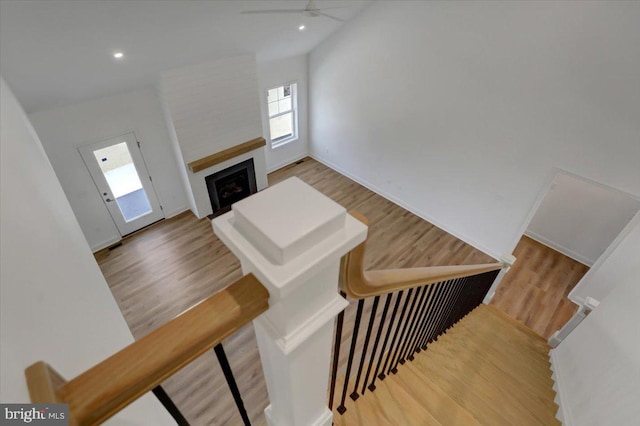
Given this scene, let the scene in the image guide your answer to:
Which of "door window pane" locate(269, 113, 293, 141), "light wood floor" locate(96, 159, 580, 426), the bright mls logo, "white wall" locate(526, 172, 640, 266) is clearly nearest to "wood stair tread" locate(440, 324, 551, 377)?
"light wood floor" locate(96, 159, 580, 426)

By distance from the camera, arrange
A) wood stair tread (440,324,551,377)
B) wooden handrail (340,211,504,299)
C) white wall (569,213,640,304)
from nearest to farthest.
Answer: wooden handrail (340,211,504,299) → wood stair tread (440,324,551,377) → white wall (569,213,640,304)

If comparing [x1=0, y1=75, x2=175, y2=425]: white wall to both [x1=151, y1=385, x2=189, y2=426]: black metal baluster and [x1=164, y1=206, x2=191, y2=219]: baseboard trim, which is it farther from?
[x1=164, y1=206, x2=191, y2=219]: baseboard trim

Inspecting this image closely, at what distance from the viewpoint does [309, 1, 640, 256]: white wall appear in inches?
134

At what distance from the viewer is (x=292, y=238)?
51 cm

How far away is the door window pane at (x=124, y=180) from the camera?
4867 millimetres

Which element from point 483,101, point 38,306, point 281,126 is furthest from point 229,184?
point 38,306

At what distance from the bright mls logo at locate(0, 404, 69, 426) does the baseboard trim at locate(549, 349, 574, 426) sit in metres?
2.86

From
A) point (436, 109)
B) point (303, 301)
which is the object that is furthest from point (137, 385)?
point (436, 109)

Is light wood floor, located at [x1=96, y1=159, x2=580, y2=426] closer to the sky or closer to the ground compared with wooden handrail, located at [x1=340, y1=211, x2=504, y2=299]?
closer to the ground

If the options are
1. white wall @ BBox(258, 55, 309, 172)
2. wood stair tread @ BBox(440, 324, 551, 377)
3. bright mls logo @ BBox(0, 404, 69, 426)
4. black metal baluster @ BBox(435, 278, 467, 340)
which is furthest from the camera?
white wall @ BBox(258, 55, 309, 172)

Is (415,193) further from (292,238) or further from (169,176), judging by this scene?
(292,238)

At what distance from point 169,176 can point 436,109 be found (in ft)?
16.0

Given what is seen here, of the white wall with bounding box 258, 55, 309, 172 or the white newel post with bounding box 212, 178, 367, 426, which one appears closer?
the white newel post with bounding box 212, 178, 367, 426

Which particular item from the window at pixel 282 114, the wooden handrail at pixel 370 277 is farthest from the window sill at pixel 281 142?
the wooden handrail at pixel 370 277
